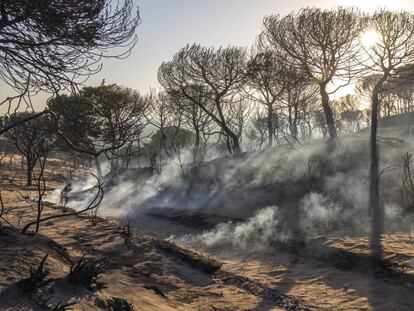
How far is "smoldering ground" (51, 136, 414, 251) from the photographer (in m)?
12.0

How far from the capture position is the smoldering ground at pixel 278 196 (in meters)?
12.0

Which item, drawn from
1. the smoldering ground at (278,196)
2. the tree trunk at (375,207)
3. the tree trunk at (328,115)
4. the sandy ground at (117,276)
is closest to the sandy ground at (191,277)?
the sandy ground at (117,276)

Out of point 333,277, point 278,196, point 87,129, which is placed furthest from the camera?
point 278,196

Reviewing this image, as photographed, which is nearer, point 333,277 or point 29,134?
point 29,134

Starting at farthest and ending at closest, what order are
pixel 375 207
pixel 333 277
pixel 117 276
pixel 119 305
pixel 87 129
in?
1. pixel 375 207
2. pixel 333 277
3. pixel 117 276
4. pixel 87 129
5. pixel 119 305

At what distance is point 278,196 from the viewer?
15.6 meters

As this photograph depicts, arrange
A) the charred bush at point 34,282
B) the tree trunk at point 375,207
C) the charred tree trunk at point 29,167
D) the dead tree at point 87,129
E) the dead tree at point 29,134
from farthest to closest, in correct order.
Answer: the charred tree trunk at point 29,167 → the tree trunk at point 375,207 → the dead tree at point 29,134 → the dead tree at point 87,129 → the charred bush at point 34,282

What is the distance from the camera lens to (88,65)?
20.8 feet

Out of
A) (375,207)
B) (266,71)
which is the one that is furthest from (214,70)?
(375,207)

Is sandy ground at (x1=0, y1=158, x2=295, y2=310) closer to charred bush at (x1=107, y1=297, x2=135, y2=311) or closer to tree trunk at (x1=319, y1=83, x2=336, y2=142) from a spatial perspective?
charred bush at (x1=107, y1=297, x2=135, y2=311)

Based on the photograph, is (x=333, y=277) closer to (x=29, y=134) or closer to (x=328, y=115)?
A: (x=29, y=134)

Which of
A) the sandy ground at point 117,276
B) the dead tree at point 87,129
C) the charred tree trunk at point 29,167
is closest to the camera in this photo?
the sandy ground at point 117,276

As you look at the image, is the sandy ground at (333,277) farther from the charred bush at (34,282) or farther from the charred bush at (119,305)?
the charred bush at (34,282)

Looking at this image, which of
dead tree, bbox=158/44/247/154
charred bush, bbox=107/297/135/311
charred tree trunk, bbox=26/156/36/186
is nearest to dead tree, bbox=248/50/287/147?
dead tree, bbox=158/44/247/154
